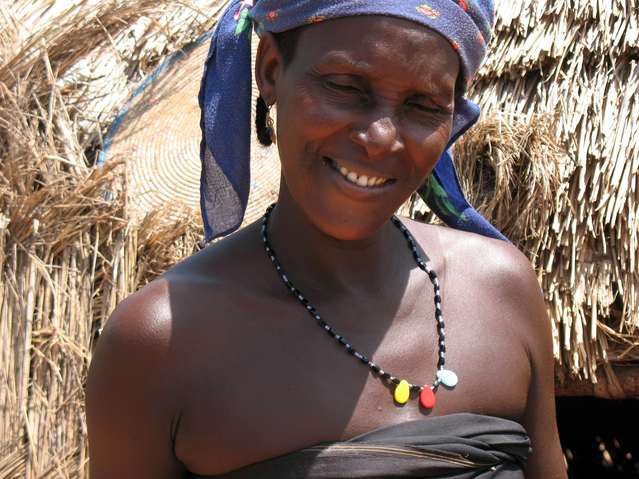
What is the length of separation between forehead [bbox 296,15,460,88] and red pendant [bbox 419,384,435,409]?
491 mm

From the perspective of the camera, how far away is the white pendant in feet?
5.31

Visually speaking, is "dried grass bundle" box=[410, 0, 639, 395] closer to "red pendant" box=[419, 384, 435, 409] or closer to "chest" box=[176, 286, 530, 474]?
"chest" box=[176, 286, 530, 474]

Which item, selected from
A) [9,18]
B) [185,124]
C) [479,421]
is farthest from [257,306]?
[9,18]

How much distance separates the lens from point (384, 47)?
1.40 metres

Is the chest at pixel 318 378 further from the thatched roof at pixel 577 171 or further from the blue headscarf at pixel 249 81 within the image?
the thatched roof at pixel 577 171

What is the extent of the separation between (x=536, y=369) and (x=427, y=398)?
281mm

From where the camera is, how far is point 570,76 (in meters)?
2.90

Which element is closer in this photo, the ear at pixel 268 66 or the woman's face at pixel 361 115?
the woman's face at pixel 361 115

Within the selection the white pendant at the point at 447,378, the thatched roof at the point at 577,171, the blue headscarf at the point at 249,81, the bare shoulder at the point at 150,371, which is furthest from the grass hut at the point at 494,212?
the white pendant at the point at 447,378

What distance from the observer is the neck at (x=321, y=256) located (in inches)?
64.9

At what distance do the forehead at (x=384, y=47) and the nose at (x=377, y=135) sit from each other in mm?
66

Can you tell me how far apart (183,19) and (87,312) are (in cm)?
114

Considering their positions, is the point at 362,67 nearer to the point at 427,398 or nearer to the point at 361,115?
the point at 361,115

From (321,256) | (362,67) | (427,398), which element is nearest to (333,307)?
(321,256)
